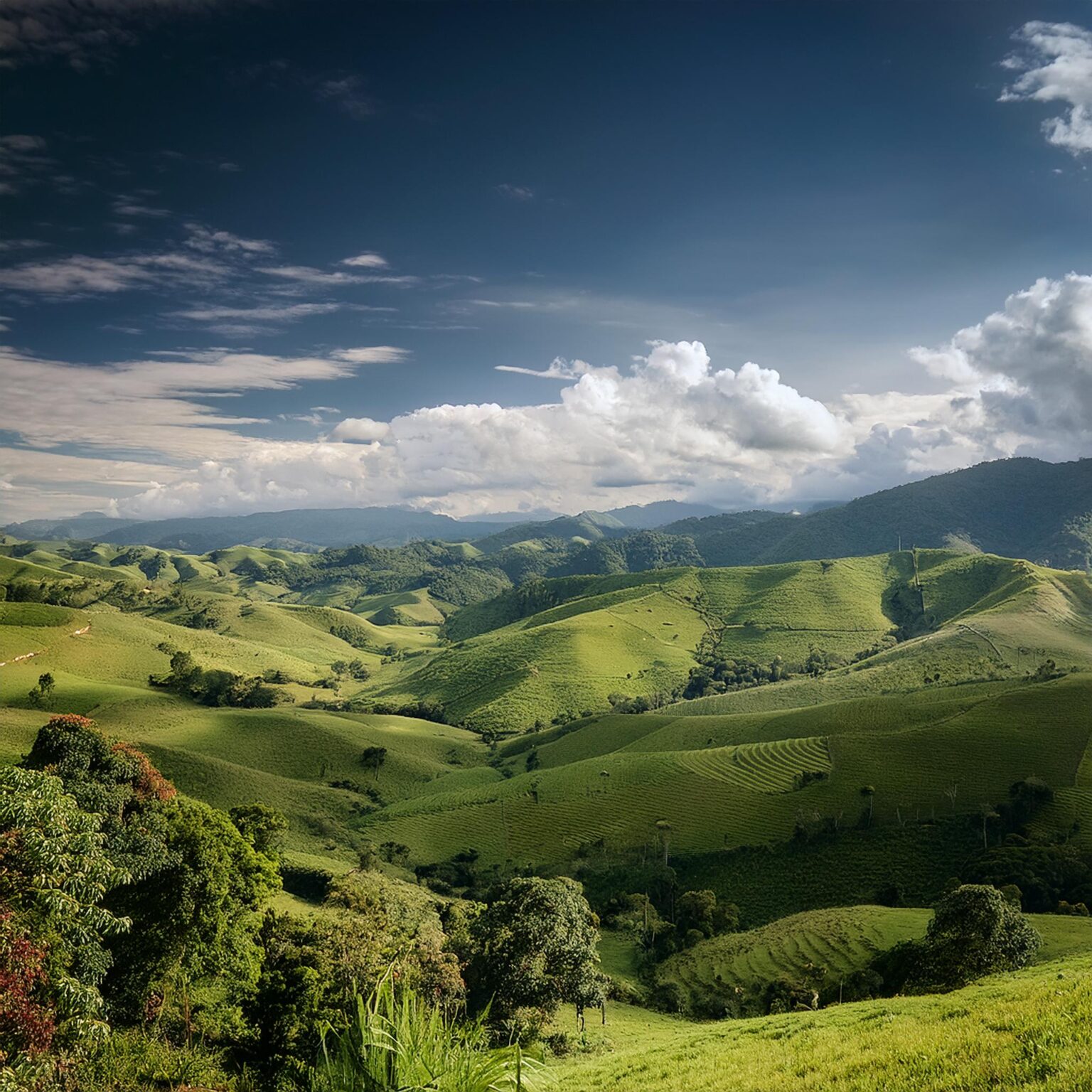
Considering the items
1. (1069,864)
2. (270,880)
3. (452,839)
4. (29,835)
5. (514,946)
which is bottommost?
(452,839)

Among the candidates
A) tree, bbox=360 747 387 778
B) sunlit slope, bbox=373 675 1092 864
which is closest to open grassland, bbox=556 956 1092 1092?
sunlit slope, bbox=373 675 1092 864

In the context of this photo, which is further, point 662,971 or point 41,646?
point 41,646

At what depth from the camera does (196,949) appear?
27.6 meters

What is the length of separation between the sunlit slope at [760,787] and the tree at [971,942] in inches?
2058

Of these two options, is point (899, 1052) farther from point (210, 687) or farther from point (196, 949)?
point (210, 687)

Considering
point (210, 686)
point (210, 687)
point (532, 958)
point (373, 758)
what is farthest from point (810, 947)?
point (210, 686)

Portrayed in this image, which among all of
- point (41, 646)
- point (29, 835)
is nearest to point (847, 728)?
point (29, 835)

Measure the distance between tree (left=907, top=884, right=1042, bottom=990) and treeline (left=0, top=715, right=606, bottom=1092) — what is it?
1952cm

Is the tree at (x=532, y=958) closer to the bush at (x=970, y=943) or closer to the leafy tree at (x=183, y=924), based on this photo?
the leafy tree at (x=183, y=924)

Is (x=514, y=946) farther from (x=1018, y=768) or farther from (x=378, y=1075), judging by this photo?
(x=1018, y=768)

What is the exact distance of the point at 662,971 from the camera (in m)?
58.9

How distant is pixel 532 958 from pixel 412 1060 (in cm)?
3518

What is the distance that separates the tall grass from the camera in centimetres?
571

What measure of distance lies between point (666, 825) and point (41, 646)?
482ft
